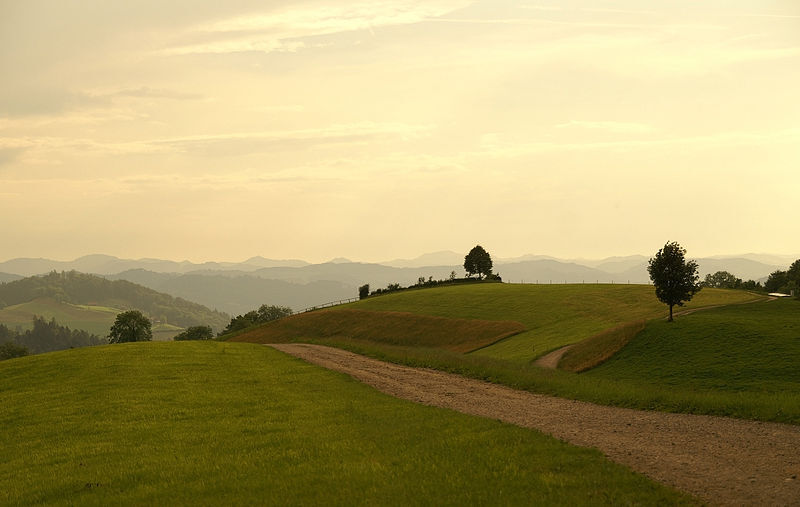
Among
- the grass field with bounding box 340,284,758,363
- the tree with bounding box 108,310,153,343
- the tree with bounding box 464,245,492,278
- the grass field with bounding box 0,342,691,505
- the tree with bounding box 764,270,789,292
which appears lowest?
the tree with bounding box 108,310,153,343

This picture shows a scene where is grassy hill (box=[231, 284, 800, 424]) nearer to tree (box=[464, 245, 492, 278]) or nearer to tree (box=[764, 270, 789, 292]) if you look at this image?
tree (box=[464, 245, 492, 278])

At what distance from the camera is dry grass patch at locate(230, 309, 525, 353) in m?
80.6

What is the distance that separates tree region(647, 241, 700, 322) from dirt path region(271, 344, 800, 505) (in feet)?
101

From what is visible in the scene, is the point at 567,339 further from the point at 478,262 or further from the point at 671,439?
the point at 478,262

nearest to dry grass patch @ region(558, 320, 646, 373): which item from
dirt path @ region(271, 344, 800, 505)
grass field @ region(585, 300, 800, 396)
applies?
grass field @ region(585, 300, 800, 396)

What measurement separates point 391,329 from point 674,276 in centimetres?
4567

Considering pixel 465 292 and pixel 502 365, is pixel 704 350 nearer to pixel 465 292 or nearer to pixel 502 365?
pixel 502 365

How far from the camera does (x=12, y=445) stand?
84.4 feet

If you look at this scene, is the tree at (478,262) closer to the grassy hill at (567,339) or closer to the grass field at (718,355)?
the grassy hill at (567,339)

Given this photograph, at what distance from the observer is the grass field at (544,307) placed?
69056mm

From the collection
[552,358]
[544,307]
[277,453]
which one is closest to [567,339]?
[552,358]

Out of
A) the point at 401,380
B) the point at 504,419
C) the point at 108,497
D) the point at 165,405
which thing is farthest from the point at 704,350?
the point at 108,497

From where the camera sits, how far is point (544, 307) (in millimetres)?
90938

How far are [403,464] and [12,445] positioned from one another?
60.4 feet
